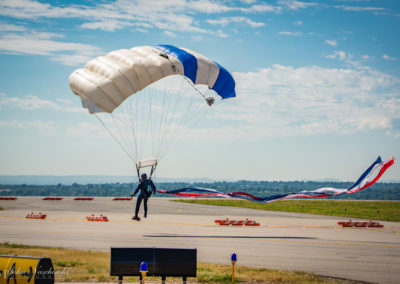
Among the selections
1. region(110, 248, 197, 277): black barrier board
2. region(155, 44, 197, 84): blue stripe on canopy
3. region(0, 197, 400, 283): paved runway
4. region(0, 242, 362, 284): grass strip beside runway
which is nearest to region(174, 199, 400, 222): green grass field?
region(0, 197, 400, 283): paved runway

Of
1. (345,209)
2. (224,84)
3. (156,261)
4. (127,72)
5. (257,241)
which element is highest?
(224,84)

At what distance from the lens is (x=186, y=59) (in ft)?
72.7

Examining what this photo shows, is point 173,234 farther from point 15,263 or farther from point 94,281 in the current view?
point 15,263

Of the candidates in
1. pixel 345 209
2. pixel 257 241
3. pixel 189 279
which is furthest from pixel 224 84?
pixel 345 209

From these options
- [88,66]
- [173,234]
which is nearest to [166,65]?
[88,66]

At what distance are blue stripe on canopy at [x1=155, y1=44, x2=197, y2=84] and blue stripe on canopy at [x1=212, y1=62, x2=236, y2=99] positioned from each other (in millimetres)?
1751

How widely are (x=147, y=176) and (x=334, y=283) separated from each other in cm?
1120

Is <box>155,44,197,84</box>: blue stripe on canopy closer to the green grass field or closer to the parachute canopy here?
the parachute canopy

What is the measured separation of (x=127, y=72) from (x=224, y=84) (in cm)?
602

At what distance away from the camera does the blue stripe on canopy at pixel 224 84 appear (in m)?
23.9

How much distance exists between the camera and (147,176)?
72.8ft

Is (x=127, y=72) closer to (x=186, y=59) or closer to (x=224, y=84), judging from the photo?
(x=186, y=59)

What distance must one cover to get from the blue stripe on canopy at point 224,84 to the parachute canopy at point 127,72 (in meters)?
1.03

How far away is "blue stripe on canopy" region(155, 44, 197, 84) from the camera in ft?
72.2
